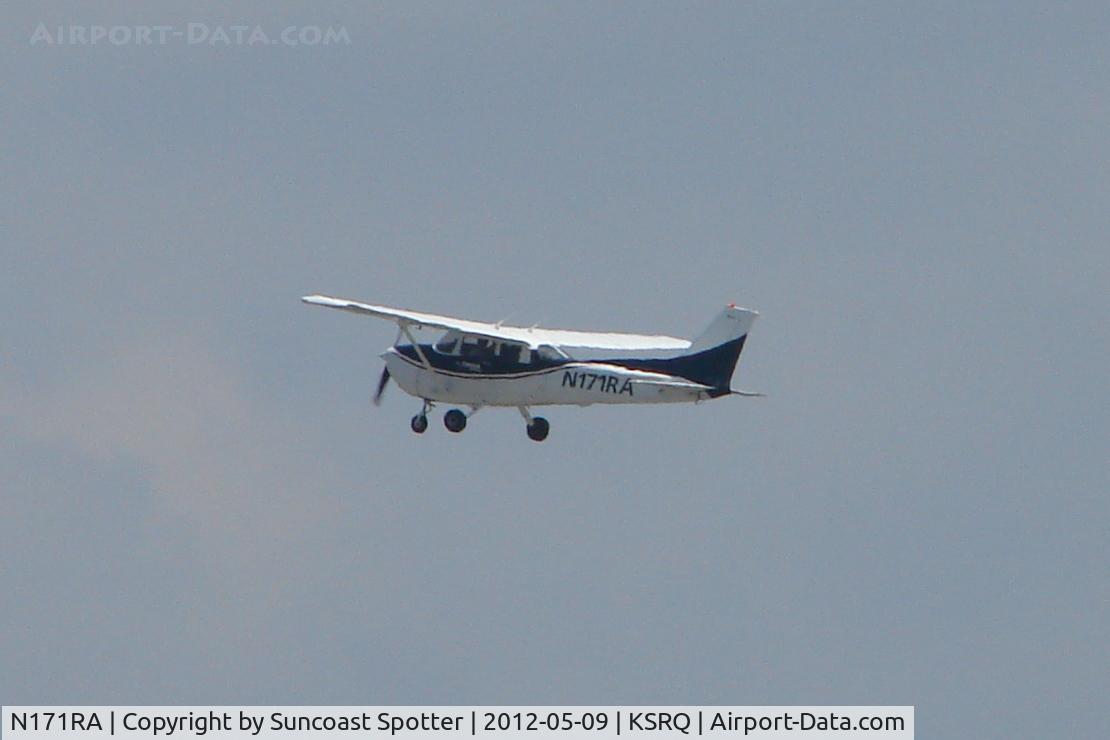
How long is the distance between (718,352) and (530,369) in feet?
12.4

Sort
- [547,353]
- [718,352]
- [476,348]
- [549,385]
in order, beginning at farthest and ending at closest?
1. [476,348]
2. [547,353]
3. [549,385]
4. [718,352]

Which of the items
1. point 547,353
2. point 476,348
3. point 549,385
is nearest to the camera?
point 549,385

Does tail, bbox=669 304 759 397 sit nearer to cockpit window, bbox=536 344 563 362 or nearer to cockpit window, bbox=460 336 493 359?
cockpit window, bbox=536 344 563 362

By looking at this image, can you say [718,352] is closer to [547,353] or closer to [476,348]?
[547,353]

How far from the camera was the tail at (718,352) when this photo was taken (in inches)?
3332

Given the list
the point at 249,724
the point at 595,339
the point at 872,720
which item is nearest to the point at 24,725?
the point at 249,724

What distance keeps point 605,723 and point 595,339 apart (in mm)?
19125

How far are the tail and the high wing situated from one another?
3039 mm

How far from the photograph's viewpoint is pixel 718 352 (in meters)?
84.7

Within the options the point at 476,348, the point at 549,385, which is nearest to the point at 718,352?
the point at 549,385

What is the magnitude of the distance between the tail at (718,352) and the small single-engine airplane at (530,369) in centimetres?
2

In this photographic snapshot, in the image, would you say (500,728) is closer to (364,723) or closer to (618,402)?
(364,723)

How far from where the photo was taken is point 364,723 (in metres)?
73.1

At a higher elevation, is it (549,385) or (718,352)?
(718,352)
